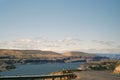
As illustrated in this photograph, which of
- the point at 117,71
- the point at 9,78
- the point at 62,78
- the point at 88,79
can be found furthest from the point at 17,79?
the point at 117,71

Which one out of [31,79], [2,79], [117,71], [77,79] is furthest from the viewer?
[117,71]

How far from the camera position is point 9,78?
44625 millimetres

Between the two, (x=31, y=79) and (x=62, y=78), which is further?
(x=62, y=78)

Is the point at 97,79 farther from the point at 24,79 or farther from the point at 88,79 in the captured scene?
the point at 24,79

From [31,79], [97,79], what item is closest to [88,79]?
[97,79]

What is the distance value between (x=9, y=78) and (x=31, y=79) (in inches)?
193

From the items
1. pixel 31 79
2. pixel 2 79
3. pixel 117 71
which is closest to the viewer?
pixel 2 79

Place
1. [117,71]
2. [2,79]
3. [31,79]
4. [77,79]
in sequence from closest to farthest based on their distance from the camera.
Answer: [2,79], [31,79], [77,79], [117,71]

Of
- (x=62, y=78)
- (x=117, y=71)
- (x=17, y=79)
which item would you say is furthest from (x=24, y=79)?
(x=117, y=71)

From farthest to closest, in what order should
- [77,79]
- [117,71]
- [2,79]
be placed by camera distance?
[117,71] < [77,79] < [2,79]

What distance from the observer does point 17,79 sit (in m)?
45.2

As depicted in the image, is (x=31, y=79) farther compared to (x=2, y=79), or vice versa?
(x=31, y=79)

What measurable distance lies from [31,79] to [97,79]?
14266 millimetres

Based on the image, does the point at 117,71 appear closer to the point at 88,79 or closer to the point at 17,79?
the point at 88,79
